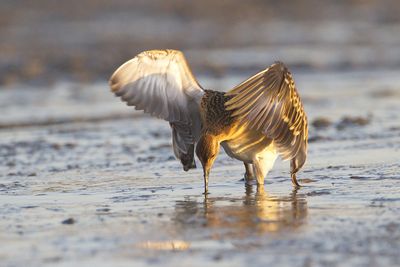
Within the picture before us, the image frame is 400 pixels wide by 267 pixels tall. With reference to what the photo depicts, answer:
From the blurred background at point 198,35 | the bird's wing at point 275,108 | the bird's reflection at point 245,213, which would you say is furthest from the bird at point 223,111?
the blurred background at point 198,35

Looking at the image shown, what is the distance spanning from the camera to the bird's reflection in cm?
667

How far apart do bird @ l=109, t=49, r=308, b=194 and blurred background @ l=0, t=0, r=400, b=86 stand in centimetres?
725

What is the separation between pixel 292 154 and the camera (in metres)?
8.19

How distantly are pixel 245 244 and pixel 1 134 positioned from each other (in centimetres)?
595

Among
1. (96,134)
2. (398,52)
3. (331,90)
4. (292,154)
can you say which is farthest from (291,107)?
A: (398,52)

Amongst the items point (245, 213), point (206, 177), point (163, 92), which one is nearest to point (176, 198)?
point (206, 177)

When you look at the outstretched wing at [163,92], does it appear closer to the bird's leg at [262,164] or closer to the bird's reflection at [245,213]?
the bird's leg at [262,164]

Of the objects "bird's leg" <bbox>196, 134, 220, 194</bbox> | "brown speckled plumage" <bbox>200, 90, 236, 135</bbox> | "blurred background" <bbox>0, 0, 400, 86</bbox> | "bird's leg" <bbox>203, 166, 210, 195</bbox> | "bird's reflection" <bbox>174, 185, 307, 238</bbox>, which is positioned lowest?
→ "bird's reflection" <bbox>174, 185, 307, 238</bbox>

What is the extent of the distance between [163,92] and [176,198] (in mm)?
1120

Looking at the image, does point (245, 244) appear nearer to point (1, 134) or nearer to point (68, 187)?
point (68, 187)

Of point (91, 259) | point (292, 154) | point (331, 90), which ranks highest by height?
point (331, 90)

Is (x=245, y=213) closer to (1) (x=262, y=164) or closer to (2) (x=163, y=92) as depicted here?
(1) (x=262, y=164)

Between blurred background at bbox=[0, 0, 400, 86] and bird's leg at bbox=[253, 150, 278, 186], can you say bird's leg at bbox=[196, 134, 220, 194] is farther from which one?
blurred background at bbox=[0, 0, 400, 86]

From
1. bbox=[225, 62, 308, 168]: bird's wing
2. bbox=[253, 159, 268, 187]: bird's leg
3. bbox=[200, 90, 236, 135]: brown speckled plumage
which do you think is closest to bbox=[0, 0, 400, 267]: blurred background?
bbox=[253, 159, 268, 187]: bird's leg
